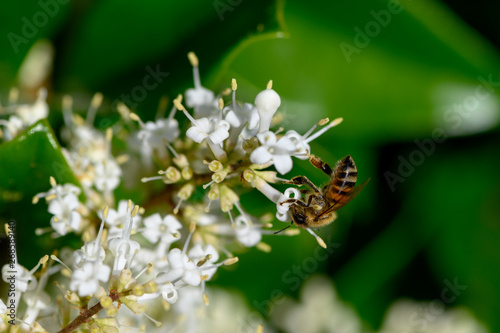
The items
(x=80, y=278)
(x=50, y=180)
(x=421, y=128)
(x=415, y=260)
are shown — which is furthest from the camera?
(x=415, y=260)

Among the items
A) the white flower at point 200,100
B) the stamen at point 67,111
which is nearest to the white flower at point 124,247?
the white flower at point 200,100

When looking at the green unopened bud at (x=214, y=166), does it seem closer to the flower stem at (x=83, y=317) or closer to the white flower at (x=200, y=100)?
the white flower at (x=200, y=100)

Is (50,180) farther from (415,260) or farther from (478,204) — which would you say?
(478,204)

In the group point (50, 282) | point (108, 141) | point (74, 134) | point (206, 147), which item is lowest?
point (50, 282)

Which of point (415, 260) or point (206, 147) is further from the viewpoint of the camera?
point (415, 260)

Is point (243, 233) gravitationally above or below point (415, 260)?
above

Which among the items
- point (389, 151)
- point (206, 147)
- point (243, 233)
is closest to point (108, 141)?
point (206, 147)

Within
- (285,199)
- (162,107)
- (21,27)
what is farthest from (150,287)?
(21,27)

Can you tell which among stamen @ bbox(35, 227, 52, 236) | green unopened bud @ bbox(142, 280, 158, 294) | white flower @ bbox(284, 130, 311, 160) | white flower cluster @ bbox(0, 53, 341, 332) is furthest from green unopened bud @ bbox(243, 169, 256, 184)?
stamen @ bbox(35, 227, 52, 236)

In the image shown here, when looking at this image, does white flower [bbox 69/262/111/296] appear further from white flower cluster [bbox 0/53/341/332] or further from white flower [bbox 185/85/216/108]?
white flower [bbox 185/85/216/108]
